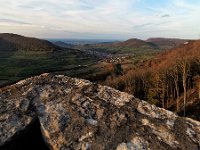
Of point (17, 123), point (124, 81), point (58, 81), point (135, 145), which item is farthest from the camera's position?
point (124, 81)

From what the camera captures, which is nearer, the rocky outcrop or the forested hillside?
the rocky outcrop

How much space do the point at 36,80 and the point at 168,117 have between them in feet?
14.0

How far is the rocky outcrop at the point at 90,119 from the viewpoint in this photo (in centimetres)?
799

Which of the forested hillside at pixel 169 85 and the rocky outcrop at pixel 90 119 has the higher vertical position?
the rocky outcrop at pixel 90 119

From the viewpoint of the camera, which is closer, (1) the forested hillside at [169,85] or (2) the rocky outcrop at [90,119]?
(2) the rocky outcrop at [90,119]

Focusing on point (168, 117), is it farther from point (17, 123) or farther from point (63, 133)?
point (17, 123)

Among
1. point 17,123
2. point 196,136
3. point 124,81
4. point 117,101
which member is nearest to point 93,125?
point 117,101

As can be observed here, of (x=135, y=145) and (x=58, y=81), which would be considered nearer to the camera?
(x=135, y=145)

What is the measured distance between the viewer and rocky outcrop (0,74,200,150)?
26.2 feet

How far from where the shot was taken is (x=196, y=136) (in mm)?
8211

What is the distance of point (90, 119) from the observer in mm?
8508

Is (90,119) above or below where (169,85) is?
above

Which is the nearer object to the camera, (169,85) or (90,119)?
(90,119)

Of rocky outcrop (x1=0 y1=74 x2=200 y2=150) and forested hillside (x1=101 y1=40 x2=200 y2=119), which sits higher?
rocky outcrop (x1=0 y1=74 x2=200 y2=150)
